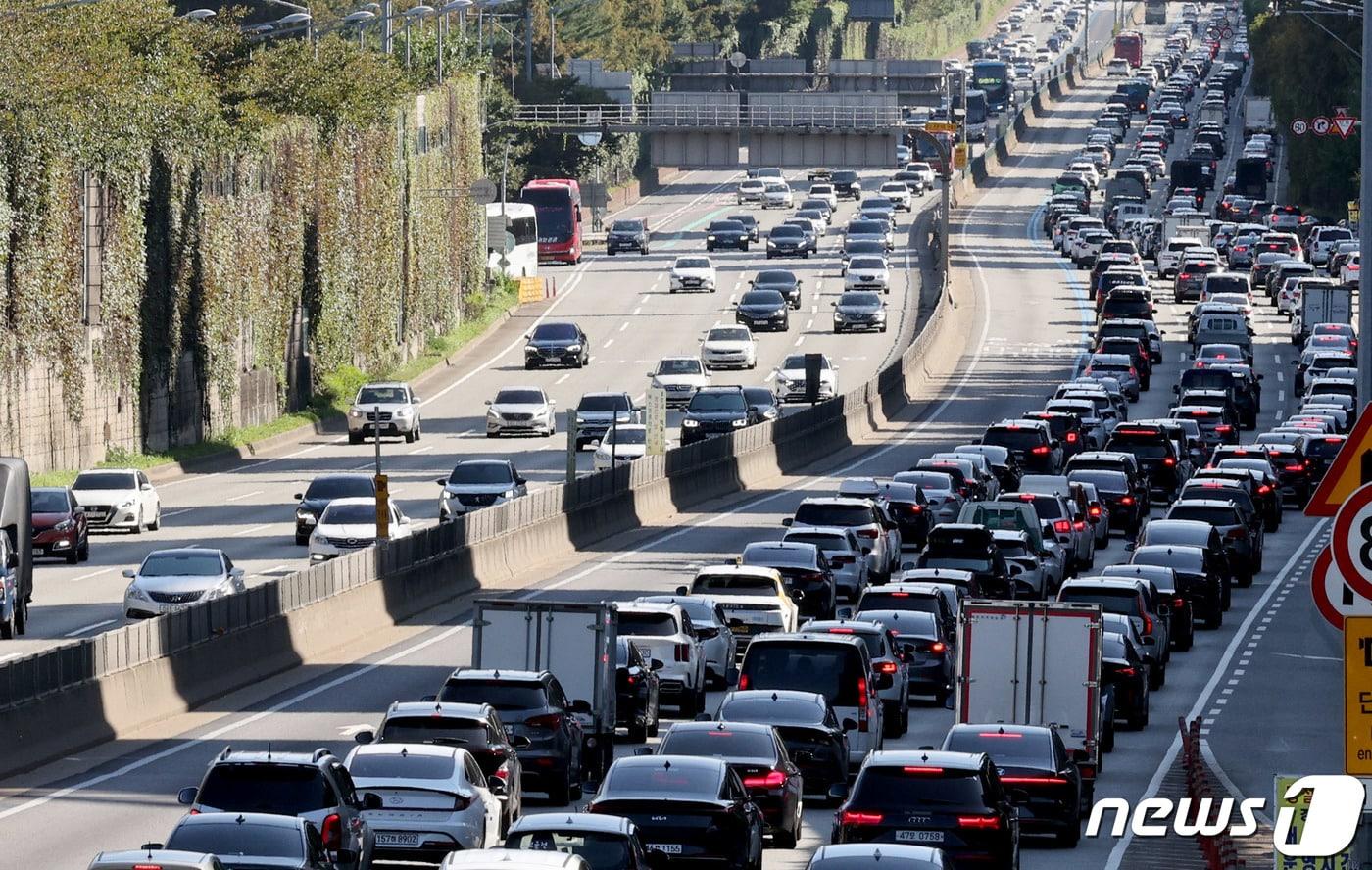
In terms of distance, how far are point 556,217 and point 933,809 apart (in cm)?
10153

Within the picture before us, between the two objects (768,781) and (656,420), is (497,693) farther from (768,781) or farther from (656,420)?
(656,420)

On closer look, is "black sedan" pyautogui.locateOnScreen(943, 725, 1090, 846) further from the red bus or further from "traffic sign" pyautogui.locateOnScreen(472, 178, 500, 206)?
the red bus

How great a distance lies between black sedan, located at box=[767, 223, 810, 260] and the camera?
401 ft

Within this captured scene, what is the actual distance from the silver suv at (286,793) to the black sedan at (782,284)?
80276 millimetres

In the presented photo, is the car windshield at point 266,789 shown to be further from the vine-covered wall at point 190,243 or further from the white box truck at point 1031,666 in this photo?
the vine-covered wall at point 190,243

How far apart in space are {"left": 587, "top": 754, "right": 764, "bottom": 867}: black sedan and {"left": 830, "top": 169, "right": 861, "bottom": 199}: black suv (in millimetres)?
136538

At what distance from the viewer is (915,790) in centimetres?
2212

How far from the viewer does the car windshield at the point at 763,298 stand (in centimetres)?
9631

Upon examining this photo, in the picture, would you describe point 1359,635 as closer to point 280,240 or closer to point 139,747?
point 139,747

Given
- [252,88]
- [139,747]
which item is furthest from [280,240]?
Answer: [139,747]

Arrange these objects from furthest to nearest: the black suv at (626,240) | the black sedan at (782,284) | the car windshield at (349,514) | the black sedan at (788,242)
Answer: the black suv at (626,240)
the black sedan at (788,242)
the black sedan at (782,284)
the car windshield at (349,514)

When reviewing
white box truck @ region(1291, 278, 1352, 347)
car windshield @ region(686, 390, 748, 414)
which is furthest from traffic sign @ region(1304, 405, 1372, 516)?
white box truck @ region(1291, 278, 1352, 347)

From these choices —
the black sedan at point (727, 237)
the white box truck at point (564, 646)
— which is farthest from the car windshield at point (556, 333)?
the white box truck at point (564, 646)

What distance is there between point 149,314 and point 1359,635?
203ft
